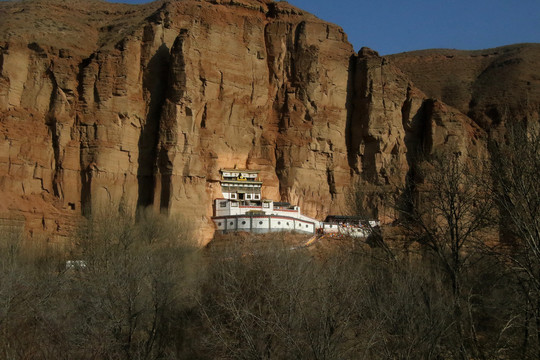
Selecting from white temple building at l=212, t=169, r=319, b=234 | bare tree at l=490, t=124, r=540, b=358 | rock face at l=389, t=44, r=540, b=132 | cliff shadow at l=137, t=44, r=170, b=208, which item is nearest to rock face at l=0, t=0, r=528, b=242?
cliff shadow at l=137, t=44, r=170, b=208

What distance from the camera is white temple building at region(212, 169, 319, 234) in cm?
5759

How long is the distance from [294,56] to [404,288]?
160ft

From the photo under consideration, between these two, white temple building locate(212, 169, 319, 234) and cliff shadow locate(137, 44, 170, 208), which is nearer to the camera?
white temple building locate(212, 169, 319, 234)

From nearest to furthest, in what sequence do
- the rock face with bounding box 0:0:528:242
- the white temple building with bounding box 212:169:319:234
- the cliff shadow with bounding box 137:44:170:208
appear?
the rock face with bounding box 0:0:528:242 < the white temple building with bounding box 212:169:319:234 < the cliff shadow with bounding box 137:44:170:208

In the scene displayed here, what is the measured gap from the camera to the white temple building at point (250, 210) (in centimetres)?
5759

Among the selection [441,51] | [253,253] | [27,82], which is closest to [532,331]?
[253,253]

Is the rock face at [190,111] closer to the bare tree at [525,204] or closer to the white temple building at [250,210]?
the white temple building at [250,210]

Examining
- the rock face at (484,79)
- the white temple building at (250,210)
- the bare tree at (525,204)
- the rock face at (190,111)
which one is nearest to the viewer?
the bare tree at (525,204)

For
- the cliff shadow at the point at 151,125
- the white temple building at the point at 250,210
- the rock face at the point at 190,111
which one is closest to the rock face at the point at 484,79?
the rock face at the point at 190,111

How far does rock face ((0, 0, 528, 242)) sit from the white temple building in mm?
1137

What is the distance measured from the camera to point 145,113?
60250mm

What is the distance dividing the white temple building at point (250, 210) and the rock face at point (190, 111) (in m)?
1.14

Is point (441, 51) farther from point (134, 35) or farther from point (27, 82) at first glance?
point (27, 82)

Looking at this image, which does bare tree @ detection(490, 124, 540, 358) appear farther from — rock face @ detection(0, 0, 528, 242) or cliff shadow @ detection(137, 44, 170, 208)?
cliff shadow @ detection(137, 44, 170, 208)
